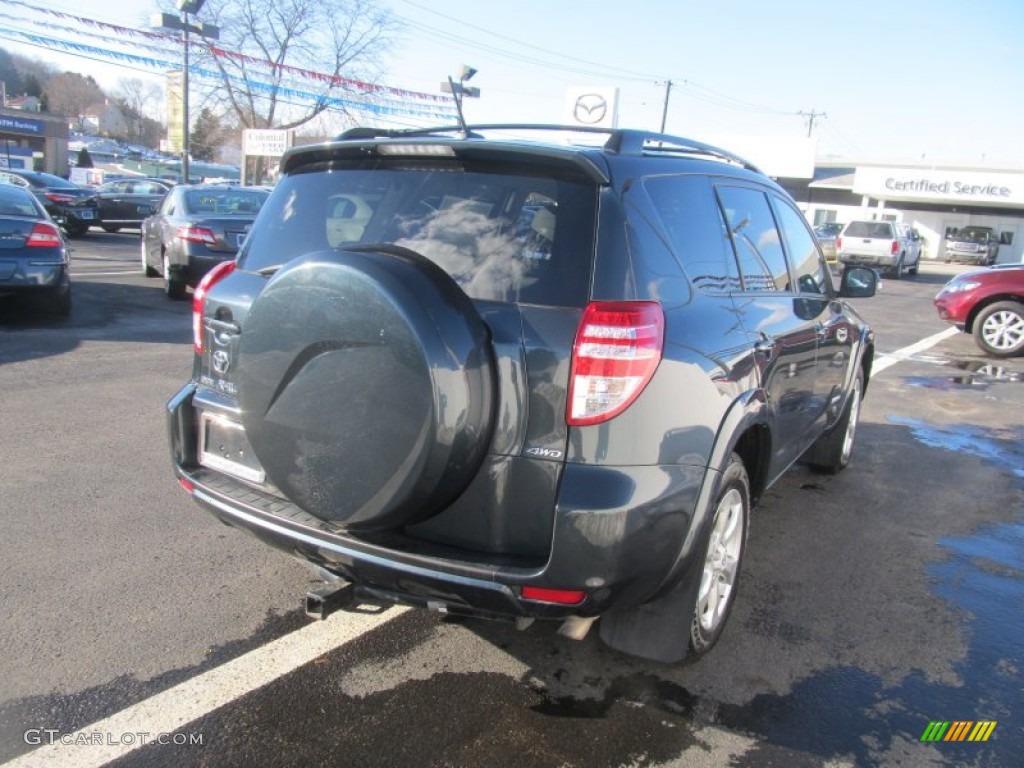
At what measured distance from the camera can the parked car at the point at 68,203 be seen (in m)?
21.6

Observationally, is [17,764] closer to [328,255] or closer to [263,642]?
[263,642]

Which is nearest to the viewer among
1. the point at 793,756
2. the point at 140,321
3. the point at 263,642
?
the point at 793,756

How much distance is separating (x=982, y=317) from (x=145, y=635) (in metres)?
12.2

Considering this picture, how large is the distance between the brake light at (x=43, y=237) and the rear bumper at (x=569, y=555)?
7913 millimetres

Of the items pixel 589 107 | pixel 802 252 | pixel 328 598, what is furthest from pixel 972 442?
pixel 589 107

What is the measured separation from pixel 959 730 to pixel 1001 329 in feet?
35.2

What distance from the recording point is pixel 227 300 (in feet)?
9.82

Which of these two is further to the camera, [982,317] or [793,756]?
[982,317]

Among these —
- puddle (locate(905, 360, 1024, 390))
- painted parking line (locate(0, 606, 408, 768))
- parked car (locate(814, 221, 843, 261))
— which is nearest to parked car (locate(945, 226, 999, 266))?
parked car (locate(814, 221, 843, 261))

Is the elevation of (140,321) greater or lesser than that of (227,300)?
lesser

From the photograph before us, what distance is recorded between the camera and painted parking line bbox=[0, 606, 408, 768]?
2439 mm

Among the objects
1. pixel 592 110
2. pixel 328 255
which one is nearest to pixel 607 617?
pixel 328 255

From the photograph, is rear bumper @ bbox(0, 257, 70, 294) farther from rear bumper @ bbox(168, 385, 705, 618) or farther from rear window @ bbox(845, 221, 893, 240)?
rear window @ bbox(845, 221, 893, 240)

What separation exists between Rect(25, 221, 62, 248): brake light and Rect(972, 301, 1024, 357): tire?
12.3 m
